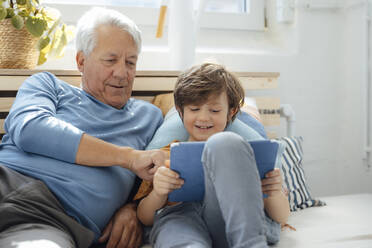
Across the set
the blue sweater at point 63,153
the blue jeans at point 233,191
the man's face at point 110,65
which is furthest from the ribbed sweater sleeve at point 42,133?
the blue jeans at point 233,191

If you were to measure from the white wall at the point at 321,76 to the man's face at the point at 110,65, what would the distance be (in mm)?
768

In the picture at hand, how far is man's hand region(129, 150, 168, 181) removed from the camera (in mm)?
1244

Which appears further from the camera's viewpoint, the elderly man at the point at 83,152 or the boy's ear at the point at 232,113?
the boy's ear at the point at 232,113

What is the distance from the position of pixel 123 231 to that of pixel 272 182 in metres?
0.49

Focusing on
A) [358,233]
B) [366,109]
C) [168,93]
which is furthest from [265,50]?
[358,233]

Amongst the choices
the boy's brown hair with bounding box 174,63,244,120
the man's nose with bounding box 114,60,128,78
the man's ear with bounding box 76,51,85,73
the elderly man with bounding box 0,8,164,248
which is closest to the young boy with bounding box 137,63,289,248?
the boy's brown hair with bounding box 174,63,244,120

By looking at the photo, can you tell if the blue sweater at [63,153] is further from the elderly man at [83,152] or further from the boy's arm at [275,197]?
the boy's arm at [275,197]

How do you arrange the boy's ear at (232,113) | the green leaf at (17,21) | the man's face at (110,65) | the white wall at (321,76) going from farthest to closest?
the white wall at (321,76) < the green leaf at (17,21) < the man's face at (110,65) < the boy's ear at (232,113)

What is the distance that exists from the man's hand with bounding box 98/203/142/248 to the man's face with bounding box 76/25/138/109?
460 mm

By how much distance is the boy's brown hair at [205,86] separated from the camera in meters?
1.28

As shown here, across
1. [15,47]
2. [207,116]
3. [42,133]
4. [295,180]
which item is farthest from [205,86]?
[15,47]

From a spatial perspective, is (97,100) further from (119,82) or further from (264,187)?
(264,187)

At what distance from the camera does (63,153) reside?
1.26m

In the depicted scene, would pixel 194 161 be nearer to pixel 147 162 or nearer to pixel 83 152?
pixel 147 162
